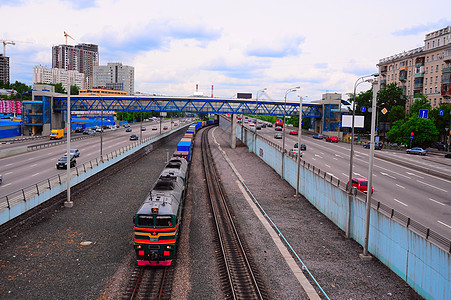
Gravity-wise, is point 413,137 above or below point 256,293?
above

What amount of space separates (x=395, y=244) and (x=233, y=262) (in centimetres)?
782

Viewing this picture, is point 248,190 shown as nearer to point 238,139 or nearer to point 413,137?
point 413,137

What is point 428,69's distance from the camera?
85.7 metres

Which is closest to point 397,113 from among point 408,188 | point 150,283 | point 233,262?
point 408,188

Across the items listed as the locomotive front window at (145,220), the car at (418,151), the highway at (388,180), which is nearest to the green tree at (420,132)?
the car at (418,151)

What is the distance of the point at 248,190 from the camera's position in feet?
114

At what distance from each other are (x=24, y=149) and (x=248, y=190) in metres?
41.7

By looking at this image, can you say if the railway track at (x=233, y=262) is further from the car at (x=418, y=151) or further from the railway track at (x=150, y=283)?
the car at (x=418, y=151)

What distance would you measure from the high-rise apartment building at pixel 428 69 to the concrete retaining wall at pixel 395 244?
2689 inches

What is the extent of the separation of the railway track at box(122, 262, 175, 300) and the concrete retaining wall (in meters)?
10.3

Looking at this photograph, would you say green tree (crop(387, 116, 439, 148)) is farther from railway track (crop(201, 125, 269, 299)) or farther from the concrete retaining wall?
railway track (crop(201, 125, 269, 299))

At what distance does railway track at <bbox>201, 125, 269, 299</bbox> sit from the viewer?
47.9 feet

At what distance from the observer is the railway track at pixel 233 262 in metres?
14.6

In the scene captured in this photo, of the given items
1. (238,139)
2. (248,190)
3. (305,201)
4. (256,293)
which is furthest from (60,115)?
(256,293)
